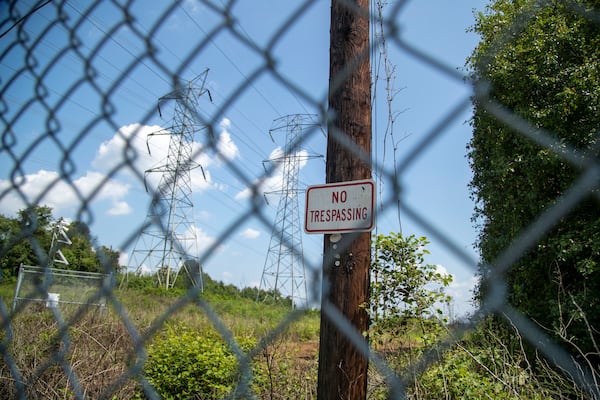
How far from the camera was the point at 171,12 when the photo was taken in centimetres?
49

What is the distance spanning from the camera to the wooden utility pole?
1.44 ft

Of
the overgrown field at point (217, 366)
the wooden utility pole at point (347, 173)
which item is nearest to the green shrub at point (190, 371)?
the overgrown field at point (217, 366)

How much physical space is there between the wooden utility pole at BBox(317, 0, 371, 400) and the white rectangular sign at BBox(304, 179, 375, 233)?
18 mm

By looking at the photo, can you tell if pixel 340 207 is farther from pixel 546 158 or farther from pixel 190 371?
pixel 190 371

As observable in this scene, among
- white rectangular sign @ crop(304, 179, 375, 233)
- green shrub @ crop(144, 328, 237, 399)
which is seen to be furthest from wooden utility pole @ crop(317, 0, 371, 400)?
green shrub @ crop(144, 328, 237, 399)

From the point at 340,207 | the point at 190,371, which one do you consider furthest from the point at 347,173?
the point at 190,371

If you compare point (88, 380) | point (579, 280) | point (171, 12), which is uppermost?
point (579, 280)

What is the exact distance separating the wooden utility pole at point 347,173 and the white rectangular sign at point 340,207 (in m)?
0.02

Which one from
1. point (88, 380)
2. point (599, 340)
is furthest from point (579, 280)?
point (88, 380)

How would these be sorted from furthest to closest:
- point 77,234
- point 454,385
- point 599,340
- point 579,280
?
point 579,280, point 599,340, point 454,385, point 77,234

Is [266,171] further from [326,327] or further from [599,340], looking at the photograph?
[599,340]

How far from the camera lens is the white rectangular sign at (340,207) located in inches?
15.6

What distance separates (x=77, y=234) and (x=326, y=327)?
1.23ft

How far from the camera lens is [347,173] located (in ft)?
1.46
